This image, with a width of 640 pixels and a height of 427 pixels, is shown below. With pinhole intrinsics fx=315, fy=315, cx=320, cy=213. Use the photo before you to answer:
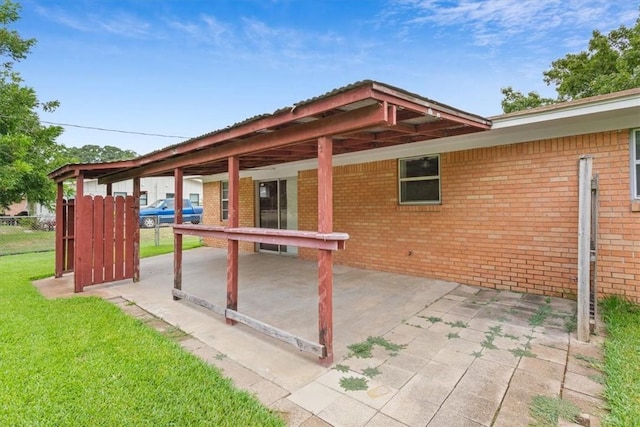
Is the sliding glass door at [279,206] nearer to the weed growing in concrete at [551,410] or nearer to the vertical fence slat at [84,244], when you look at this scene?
the vertical fence slat at [84,244]

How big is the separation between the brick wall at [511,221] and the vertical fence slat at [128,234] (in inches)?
196

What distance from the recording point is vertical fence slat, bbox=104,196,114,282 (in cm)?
622

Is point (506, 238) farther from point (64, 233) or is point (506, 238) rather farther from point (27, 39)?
point (27, 39)

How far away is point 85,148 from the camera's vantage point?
2232 inches

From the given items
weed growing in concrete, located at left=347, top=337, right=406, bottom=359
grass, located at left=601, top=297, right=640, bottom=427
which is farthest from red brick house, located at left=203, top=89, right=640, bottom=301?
weed growing in concrete, located at left=347, top=337, right=406, bottom=359

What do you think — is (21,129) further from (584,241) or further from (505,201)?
(584,241)

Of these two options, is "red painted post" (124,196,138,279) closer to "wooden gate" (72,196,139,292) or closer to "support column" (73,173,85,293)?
"wooden gate" (72,196,139,292)

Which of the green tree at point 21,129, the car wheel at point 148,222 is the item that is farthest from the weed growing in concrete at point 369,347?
the car wheel at point 148,222

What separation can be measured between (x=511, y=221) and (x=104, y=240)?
751 centimetres

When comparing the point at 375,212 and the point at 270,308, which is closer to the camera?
the point at 270,308

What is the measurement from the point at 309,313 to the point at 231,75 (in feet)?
40.0

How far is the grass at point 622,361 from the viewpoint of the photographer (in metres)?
2.16

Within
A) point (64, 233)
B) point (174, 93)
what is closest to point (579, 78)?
point (174, 93)

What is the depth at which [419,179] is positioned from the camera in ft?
20.8
